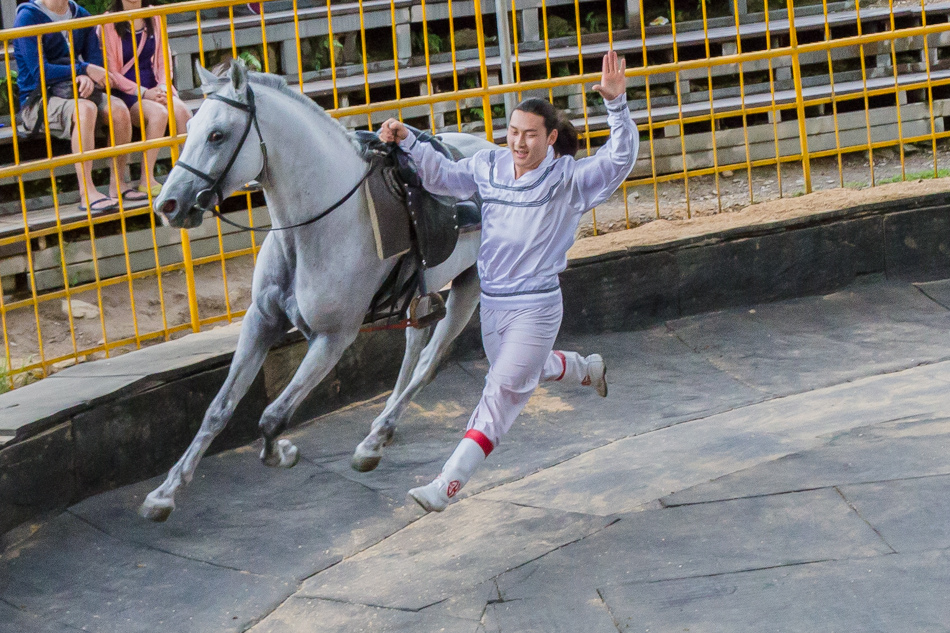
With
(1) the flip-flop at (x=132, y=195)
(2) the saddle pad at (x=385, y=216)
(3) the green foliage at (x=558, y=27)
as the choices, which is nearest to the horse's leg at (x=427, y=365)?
(2) the saddle pad at (x=385, y=216)

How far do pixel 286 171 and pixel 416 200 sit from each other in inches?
26.8

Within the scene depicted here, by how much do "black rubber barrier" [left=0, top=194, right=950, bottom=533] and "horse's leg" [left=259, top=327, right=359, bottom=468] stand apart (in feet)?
2.89

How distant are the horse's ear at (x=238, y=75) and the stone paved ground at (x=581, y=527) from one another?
2.00 m

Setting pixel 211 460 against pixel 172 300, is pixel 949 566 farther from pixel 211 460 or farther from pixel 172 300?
pixel 172 300

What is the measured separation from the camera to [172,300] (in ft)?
28.3

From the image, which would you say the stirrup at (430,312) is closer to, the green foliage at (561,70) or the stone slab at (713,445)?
the stone slab at (713,445)

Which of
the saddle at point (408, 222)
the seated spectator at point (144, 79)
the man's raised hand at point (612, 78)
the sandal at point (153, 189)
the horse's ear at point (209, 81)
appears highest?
the seated spectator at point (144, 79)

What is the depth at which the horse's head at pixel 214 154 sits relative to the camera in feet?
15.7

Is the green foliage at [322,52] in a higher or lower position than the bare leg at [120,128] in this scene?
higher

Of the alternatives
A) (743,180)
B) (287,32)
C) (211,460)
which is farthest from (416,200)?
(743,180)

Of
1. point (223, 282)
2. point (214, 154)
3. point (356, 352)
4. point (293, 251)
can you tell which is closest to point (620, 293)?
point (356, 352)

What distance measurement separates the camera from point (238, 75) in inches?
193

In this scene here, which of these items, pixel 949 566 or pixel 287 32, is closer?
pixel 949 566

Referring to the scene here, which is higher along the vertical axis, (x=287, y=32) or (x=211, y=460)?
(x=287, y=32)
